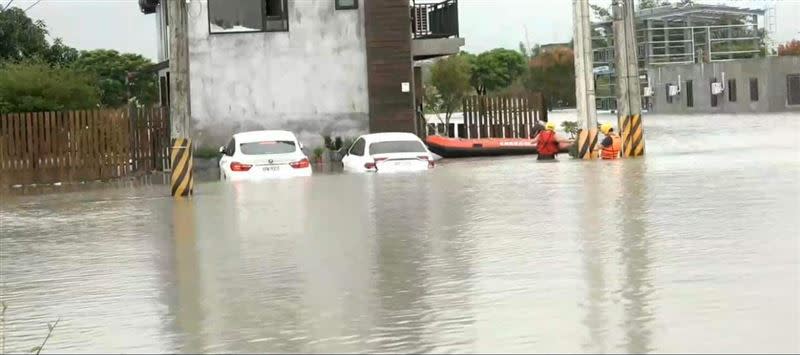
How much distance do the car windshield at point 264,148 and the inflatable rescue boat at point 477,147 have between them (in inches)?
474

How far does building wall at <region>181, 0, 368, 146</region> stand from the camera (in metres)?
44.3

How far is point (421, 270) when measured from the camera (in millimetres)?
14688

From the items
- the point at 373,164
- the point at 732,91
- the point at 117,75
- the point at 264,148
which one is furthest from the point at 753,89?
the point at 264,148

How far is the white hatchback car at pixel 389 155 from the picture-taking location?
116ft

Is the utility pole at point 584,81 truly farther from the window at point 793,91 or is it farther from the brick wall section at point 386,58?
the window at point 793,91

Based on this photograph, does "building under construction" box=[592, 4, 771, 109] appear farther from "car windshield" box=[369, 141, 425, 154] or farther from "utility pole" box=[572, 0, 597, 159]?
"car windshield" box=[369, 141, 425, 154]

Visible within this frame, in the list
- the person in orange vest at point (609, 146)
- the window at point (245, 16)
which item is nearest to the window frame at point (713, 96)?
the window at point (245, 16)

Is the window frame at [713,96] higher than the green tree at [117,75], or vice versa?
the green tree at [117,75]

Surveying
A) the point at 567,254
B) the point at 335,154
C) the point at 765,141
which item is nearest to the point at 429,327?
the point at 567,254

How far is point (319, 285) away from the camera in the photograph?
1378 cm

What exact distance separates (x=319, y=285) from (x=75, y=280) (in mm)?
2906

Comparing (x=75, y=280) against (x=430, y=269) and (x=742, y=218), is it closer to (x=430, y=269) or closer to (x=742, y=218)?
(x=430, y=269)

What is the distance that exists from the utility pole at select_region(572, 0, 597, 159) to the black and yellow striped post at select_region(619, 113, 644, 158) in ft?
3.00

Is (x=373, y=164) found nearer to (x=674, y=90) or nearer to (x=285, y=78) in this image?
(x=285, y=78)
